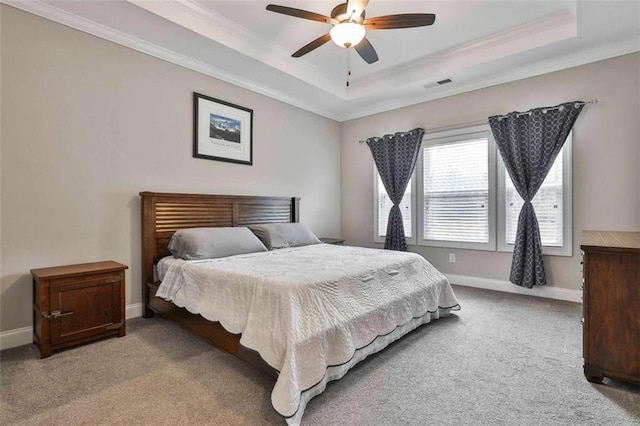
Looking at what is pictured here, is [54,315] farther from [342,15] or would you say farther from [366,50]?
[366,50]

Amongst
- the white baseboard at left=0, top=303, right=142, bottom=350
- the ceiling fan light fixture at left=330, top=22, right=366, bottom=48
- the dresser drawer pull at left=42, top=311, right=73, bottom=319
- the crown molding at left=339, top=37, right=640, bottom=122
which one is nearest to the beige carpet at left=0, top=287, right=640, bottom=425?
the white baseboard at left=0, top=303, right=142, bottom=350

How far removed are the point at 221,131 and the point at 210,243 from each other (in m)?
1.54

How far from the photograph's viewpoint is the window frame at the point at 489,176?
13.5 feet

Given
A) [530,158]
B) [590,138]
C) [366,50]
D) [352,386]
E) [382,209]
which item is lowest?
[352,386]

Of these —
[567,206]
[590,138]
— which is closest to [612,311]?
[567,206]

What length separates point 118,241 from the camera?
121 inches

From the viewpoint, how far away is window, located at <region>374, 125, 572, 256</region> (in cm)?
368

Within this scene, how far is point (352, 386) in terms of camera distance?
6.36 feet

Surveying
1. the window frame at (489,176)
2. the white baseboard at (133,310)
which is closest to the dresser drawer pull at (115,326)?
the white baseboard at (133,310)

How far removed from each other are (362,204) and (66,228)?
3.99 meters

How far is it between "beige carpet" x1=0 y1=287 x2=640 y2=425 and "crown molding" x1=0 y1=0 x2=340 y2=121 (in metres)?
2.69

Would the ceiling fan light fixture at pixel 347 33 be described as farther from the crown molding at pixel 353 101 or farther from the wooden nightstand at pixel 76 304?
the wooden nightstand at pixel 76 304

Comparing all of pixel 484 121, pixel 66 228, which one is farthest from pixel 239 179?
pixel 484 121

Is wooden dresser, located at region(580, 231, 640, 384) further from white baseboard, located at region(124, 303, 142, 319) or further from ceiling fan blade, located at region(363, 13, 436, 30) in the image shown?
white baseboard, located at region(124, 303, 142, 319)
